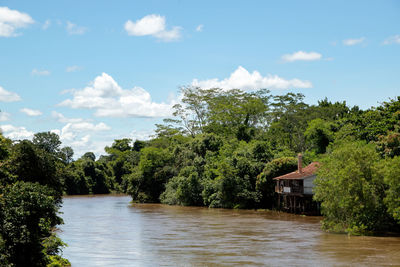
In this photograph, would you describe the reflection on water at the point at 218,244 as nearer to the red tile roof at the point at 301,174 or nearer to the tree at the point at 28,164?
the tree at the point at 28,164

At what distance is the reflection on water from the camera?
25109 mm

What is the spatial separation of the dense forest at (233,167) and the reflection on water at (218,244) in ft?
8.84

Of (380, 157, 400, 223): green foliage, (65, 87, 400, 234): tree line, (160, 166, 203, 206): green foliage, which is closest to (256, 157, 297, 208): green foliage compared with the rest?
(65, 87, 400, 234): tree line

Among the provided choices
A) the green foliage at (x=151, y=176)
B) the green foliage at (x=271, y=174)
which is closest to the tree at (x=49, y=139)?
the green foliage at (x=151, y=176)

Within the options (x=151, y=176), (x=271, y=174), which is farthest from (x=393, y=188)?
(x=151, y=176)

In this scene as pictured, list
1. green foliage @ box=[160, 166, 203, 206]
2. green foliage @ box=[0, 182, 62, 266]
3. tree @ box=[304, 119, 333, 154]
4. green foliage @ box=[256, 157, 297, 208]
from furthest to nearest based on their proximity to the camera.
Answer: green foliage @ box=[160, 166, 203, 206] → tree @ box=[304, 119, 333, 154] → green foliage @ box=[256, 157, 297, 208] → green foliage @ box=[0, 182, 62, 266]

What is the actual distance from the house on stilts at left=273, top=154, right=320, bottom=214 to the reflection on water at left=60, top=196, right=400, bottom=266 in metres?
5.35

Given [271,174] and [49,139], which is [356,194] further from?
[49,139]

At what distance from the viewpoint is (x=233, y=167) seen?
62.7 metres

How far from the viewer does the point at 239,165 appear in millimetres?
62562

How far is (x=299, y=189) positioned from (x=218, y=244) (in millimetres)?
23482

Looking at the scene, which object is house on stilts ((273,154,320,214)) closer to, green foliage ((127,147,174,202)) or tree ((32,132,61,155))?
green foliage ((127,147,174,202))

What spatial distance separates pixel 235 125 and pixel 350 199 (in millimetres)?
50928

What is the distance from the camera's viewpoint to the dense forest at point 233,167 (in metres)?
21.5
